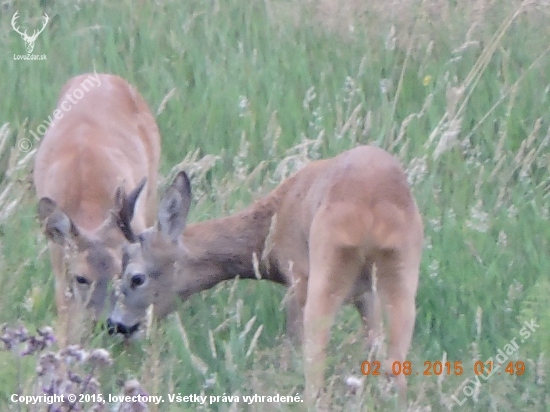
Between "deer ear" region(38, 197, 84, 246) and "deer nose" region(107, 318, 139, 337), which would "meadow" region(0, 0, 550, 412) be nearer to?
"deer nose" region(107, 318, 139, 337)

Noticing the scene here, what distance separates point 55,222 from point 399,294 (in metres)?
2.08

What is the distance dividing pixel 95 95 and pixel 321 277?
318 centimetres

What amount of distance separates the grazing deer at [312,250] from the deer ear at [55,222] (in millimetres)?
343

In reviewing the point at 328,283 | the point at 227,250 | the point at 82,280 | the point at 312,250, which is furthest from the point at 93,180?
the point at 328,283

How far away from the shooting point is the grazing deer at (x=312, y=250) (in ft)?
15.7

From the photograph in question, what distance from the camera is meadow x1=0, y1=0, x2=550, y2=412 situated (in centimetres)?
479

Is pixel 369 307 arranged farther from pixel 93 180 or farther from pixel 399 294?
pixel 93 180

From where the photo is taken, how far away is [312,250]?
197 inches

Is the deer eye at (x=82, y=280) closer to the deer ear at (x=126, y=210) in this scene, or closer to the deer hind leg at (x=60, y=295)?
the deer hind leg at (x=60, y=295)

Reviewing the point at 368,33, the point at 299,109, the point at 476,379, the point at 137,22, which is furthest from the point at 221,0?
the point at 476,379

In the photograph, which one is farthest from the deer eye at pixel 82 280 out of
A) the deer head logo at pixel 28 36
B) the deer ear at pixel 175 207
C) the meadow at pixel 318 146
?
the deer head logo at pixel 28 36

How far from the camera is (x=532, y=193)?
21.4 feet

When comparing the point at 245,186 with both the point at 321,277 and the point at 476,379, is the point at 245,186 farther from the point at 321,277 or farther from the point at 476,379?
the point at 476,379
